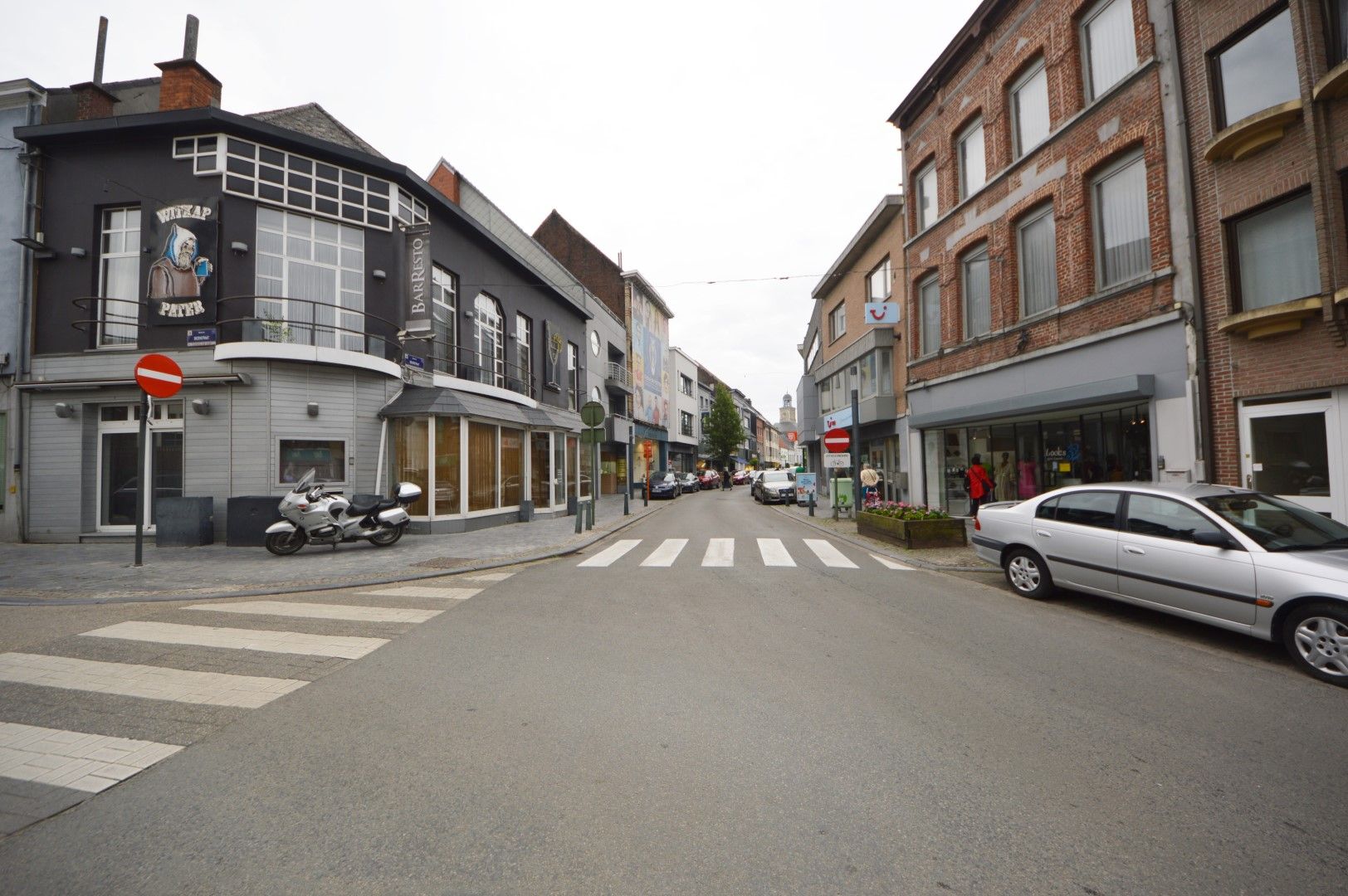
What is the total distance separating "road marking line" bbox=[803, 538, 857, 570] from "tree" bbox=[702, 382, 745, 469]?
41286 mm

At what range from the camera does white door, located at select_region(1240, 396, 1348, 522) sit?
25.7 ft

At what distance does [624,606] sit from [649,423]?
3370 centimetres

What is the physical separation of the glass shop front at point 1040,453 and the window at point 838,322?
930 cm

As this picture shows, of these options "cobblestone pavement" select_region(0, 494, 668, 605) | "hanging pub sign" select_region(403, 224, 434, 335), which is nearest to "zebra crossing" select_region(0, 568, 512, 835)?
"cobblestone pavement" select_region(0, 494, 668, 605)

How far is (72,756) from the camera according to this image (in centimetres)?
321

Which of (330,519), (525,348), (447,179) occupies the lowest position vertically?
(330,519)

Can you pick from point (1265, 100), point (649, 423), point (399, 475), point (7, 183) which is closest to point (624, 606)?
point (399, 475)

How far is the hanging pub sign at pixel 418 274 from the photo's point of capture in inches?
570

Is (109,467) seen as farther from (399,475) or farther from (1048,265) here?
(1048,265)

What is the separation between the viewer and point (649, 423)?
4016cm

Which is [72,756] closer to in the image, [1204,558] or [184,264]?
[1204,558]

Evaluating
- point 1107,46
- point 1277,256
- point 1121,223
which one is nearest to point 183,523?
point 1121,223

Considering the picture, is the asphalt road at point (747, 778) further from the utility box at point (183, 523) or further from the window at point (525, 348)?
the window at point (525, 348)

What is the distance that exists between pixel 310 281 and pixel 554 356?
1044 centimetres
